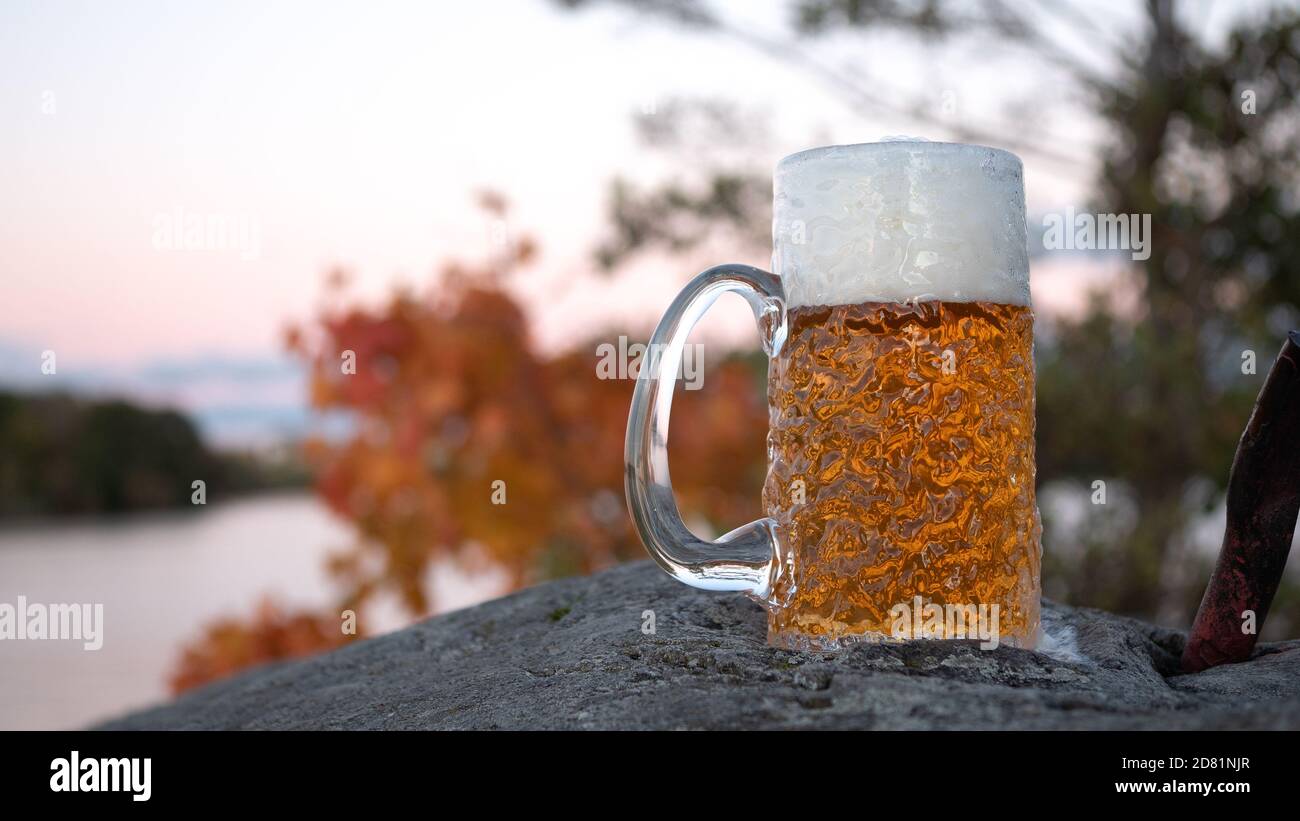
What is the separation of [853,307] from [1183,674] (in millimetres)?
834

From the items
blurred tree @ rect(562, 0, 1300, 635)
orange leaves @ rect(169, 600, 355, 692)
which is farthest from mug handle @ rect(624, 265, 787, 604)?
orange leaves @ rect(169, 600, 355, 692)

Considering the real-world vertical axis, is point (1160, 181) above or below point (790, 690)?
above

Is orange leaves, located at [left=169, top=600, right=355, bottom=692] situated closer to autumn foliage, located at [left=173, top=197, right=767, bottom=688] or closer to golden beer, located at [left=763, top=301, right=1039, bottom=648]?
autumn foliage, located at [left=173, top=197, right=767, bottom=688]

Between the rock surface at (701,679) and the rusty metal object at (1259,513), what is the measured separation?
8 centimetres

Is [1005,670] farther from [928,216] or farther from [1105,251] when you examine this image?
[1105,251]

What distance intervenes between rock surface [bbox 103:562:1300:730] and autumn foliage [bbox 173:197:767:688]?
15.1 feet

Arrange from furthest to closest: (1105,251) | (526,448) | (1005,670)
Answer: (526,448) → (1105,251) → (1005,670)

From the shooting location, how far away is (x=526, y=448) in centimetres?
728

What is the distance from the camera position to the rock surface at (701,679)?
131 cm

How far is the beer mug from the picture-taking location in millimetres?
1585

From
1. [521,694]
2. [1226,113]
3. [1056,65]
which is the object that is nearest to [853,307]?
[521,694]

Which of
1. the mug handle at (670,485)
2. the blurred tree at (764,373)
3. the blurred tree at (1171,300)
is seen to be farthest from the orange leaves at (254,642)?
the mug handle at (670,485)

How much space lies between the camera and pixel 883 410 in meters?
1.60
